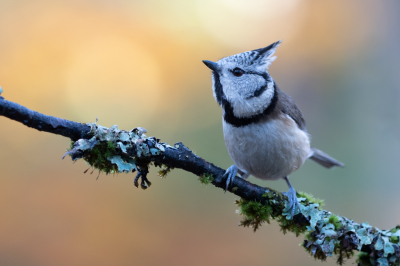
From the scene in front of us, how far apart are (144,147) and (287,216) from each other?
122 centimetres

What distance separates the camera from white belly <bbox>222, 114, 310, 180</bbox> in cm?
312

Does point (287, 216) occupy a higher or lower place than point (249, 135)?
lower

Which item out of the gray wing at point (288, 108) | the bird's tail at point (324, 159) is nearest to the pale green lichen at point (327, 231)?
the gray wing at point (288, 108)

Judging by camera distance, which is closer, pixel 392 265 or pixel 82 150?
pixel 82 150

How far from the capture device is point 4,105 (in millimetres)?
1715

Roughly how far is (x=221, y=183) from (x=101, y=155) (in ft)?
2.85

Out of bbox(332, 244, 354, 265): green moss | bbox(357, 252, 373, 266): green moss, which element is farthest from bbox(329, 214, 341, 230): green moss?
bbox(357, 252, 373, 266): green moss

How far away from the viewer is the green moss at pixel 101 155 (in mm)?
2072

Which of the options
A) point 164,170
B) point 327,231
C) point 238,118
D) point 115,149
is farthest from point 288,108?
point 115,149

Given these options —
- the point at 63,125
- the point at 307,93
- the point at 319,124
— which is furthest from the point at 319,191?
the point at 63,125

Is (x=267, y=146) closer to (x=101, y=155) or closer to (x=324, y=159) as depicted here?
(x=101, y=155)

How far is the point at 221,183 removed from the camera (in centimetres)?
246

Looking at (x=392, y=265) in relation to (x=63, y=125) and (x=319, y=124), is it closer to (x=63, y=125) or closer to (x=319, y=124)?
(x=63, y=125)

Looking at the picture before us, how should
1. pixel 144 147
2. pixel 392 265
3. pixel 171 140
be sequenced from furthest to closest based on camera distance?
pixel 171 140
pixel 392 265
pixel 144 147
